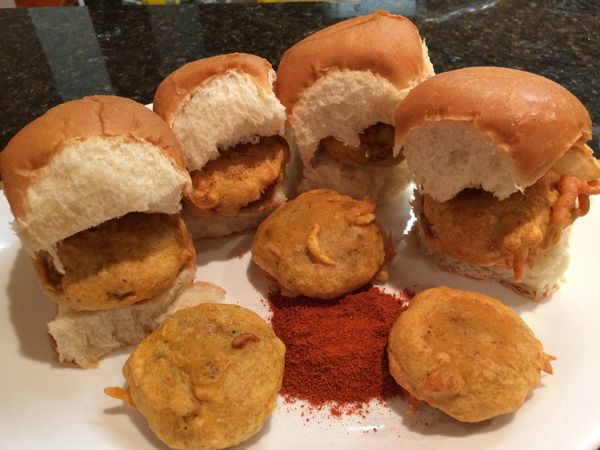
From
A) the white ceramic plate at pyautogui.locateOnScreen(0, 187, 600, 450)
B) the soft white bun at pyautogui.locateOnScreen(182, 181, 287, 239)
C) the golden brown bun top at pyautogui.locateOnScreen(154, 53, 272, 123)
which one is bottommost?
the white ceramic plate at pyautogui.locateOnScreen(0, 187, 600, 450)

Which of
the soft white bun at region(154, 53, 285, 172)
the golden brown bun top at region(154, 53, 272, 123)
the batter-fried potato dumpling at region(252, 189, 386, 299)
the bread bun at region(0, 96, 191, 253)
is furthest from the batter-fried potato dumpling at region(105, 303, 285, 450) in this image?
the golden brown bun top at region(154, 53, 272, 123)

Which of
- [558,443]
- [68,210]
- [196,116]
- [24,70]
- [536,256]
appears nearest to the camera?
[558,443]

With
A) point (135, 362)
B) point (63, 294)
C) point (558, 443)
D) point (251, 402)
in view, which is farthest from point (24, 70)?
point (558, 443)

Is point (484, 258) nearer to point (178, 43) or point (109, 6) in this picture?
point (178, 43)

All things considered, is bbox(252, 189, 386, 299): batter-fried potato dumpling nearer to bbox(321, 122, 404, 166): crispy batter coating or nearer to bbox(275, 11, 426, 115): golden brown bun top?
bbox(321, 122, 404, 166): crispy batter coating

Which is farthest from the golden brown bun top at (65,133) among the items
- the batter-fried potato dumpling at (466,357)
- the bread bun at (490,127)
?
the batter-fried potato dumpling at (466,357)

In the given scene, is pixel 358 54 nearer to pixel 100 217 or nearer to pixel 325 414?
pixel 100 217

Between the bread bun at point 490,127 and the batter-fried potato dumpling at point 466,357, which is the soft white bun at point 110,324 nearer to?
the batter-fried potato dumpling at point 466,357

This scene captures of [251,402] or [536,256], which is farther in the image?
[536,256]
